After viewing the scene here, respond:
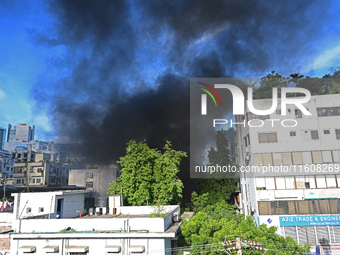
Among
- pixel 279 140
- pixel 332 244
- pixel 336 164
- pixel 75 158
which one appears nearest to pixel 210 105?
pixel 279 140

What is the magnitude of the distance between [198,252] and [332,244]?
15039mm

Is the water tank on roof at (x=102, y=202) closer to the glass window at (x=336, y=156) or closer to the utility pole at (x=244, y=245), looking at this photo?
the utility pole at (x=244, y=245)

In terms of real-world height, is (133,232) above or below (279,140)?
below

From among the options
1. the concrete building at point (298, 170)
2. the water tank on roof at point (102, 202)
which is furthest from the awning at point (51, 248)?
the concrete building at point (298, 170)

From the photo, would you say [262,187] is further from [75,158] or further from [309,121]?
[75,158]

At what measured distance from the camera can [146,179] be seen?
1027 inches

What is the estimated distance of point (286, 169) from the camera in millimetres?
24562

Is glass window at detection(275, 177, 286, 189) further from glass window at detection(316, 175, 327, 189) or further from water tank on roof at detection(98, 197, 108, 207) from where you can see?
water tank on roof at detection(98, 197, 108, 207)

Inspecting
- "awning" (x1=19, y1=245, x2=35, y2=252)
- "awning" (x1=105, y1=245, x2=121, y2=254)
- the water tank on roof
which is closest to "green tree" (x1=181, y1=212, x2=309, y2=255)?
"awning" (x1=105, y1=245, x2=121, y2=254)

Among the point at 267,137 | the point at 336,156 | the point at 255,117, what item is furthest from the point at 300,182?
the point at 255,117

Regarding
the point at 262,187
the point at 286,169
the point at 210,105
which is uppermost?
the point at 210,105

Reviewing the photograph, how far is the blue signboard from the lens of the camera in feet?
74.9

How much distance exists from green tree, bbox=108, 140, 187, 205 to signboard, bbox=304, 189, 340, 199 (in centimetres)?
1204

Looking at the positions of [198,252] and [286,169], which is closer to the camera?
[198,252]
